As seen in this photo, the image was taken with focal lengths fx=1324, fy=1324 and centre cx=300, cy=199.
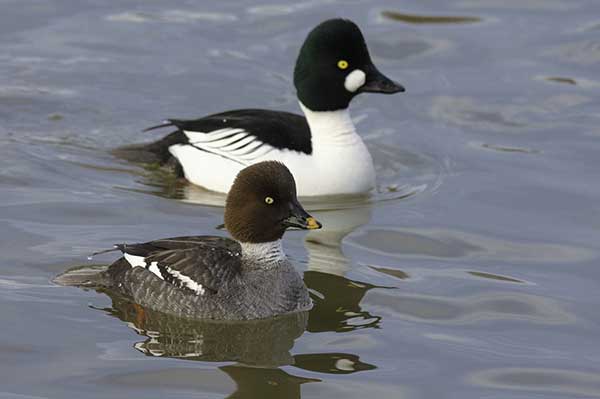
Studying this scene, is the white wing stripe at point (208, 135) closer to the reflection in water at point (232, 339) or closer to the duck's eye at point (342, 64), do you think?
the duck's eye at point (342, 64)

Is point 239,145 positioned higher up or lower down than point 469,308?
higher up

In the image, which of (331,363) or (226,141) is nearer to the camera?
(331,363)

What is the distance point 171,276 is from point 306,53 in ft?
13.5

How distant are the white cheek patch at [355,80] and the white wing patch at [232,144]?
3.49 ft

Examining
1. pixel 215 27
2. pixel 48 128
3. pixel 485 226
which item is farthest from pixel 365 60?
pixel 215 27

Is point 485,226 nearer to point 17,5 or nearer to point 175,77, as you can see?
point 175,77

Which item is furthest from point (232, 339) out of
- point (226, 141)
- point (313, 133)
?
point (313, 133)

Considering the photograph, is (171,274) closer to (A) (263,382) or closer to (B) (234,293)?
(B) (234,293)

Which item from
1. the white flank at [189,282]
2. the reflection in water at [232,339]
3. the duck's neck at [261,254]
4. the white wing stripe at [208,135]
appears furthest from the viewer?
the white wing stripe at [208,135]

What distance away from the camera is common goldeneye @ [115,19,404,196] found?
13.2 meters

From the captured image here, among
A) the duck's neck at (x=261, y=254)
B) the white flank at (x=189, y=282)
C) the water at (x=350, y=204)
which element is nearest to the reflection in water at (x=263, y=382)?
the water at (x=350, y=204)

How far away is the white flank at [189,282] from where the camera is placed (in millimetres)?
9938

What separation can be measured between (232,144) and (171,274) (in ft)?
11.7

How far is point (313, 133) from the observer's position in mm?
13555
